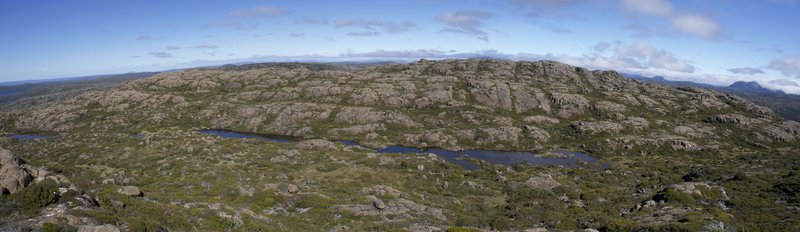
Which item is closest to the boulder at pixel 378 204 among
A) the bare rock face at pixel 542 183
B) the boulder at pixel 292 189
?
the boulder at pixel 292 189

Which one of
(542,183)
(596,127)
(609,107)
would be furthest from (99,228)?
(609,107)

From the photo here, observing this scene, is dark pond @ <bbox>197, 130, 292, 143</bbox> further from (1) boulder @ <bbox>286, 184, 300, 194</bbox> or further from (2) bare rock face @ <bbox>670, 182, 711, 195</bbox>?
(2) bare rock face @ <bbox>670, 182, 711, 195</bbox>

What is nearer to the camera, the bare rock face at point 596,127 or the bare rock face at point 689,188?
the bare rock face at point 689,188

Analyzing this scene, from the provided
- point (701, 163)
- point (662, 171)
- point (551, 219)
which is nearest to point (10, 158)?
point (551, 219)

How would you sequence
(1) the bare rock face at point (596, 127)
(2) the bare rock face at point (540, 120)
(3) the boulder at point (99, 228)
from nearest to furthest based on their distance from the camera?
(3) the boulder at point (99, 228)
(1) the bare rock face at point (596, 127)
(2) the bare rock face at point (540, 120)

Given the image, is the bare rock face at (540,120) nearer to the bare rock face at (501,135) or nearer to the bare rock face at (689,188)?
the bare rock face at (501,135)

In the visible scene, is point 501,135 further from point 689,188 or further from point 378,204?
point 378,204

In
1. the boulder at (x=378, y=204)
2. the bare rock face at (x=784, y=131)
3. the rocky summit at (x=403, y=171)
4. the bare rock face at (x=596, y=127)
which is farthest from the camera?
the bare rock face at (x=596, y=127)
